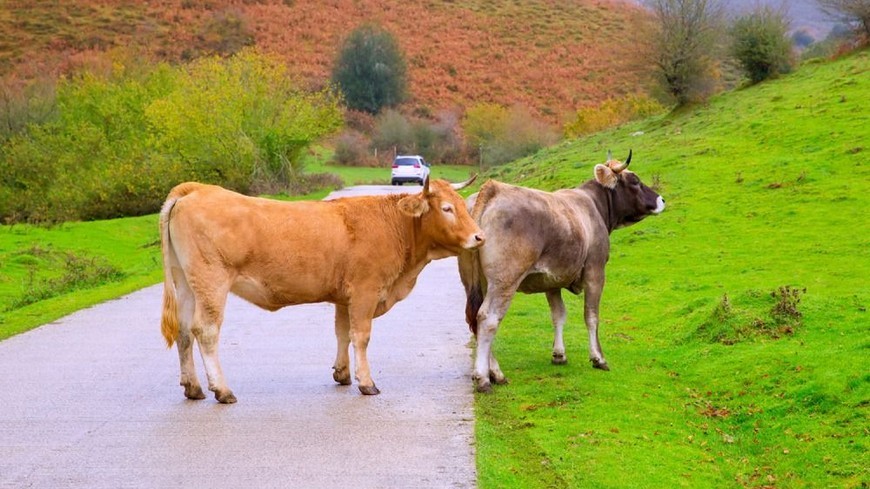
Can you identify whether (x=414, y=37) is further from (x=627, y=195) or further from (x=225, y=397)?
(x=225, y=397)

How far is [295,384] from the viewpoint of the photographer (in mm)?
10953

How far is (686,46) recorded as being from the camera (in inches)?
1585

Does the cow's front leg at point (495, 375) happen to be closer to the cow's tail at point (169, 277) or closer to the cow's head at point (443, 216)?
the cow's head at point (443, 216)

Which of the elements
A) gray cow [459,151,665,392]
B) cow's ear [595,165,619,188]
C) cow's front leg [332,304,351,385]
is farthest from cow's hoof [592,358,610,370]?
cow's front leg [332,304,351,385]

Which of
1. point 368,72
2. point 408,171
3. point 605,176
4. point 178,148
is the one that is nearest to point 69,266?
point 605,176

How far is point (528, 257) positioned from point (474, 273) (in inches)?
22.1

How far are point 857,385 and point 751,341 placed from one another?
9.12 ft

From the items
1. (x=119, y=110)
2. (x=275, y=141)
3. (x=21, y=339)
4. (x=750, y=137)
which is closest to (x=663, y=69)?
(x=750, y=137)

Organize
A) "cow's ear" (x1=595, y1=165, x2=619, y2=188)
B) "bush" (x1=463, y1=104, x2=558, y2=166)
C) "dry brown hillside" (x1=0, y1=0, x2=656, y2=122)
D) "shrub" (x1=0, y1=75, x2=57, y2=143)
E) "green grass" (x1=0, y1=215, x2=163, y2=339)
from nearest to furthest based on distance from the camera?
"cow's ear" (x1=595, y1=165, x2=619, y2=188)
"green grass" (x1=0, y1=215, x2=163, y2=339)
"shrub" (x1=0, y1=75, x2=57, y2=143)
"bush" (x1=463, y1=104, x2=558, y2=166)
"dry brown hillside" (x1=0, y1=0, x2=656, y2=122)

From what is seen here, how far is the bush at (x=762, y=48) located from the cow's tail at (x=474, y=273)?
30.6 metres

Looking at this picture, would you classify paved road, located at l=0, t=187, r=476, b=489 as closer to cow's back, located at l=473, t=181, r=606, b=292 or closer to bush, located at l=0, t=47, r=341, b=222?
cow's back, located at l=473, t=181, r=606, b=292

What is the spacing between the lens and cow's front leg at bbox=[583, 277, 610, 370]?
11648mm

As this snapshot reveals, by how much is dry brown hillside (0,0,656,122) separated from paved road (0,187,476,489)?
7780cm

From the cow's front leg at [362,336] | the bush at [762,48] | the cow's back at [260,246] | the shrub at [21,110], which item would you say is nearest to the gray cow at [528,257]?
the cow's front leg at [362,336]
